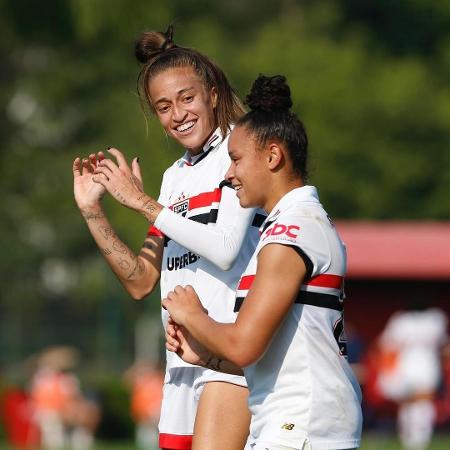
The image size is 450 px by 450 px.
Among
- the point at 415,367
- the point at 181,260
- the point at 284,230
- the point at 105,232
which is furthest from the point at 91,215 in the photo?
the point at 415,367

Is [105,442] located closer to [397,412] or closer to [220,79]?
[397,412]

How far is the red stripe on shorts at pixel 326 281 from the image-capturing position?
484cm

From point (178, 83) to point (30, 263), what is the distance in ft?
124

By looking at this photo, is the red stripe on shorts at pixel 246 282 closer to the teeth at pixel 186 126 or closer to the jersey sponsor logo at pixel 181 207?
the jersey sponsor logo at pixel 181 207

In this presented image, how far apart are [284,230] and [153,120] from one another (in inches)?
991

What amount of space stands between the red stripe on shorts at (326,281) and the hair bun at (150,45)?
1.80m

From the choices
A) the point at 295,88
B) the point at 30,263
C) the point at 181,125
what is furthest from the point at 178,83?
the point at 30,263

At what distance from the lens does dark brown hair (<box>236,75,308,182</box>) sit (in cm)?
503

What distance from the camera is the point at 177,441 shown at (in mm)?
6031

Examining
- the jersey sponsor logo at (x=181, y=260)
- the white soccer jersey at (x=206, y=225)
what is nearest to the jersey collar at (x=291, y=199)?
the white soccer jersey at (x=206, y=225)

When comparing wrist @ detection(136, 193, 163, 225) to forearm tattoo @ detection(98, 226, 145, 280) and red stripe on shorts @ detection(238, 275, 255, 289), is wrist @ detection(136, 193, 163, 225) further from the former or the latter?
forearm tattoo @ detection(98, 226, 145, 280)

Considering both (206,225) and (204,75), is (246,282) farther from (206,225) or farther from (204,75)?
(204,75)

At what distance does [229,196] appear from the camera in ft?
19.0

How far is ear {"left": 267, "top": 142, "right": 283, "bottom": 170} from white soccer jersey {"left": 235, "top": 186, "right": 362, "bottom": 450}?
0.56 ft
